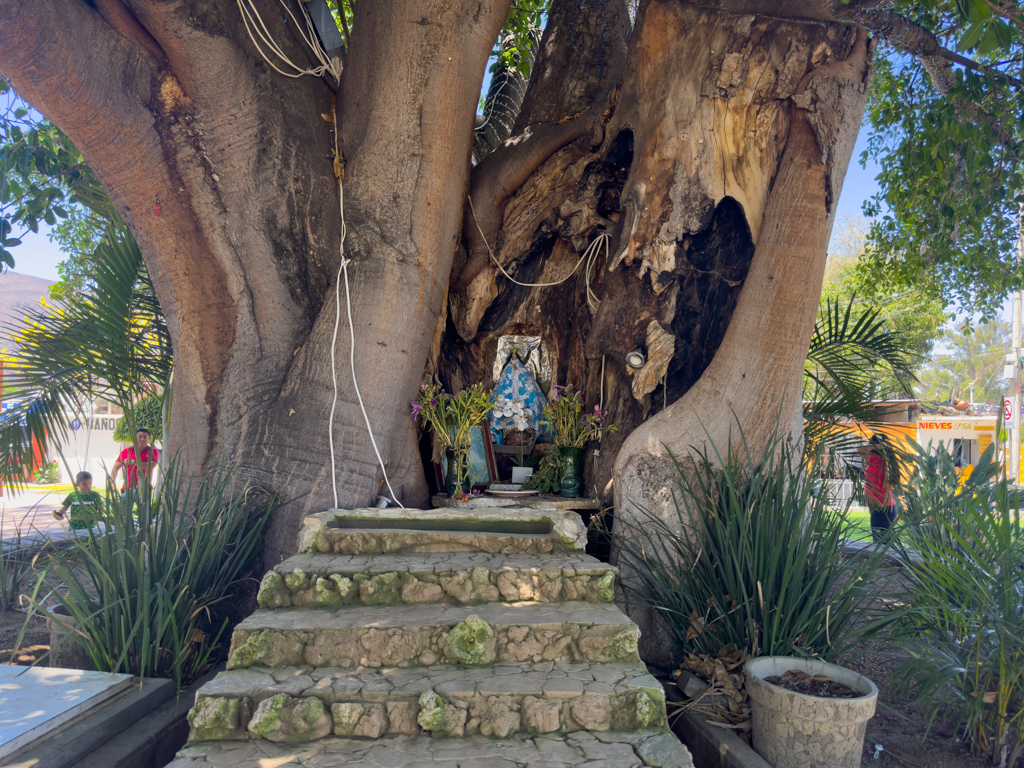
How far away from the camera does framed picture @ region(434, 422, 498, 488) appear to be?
4578mm

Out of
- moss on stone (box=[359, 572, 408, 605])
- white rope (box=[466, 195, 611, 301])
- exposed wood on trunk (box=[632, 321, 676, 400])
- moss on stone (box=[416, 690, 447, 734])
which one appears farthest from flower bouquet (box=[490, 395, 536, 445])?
moss on stone (box=[416, 690, 447, 734])

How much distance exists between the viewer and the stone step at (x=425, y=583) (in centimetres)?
277

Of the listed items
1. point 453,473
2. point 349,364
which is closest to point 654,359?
point 453,473

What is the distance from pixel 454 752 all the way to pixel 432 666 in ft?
1.33

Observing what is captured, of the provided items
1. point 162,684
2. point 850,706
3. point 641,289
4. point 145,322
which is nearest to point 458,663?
point 162,684

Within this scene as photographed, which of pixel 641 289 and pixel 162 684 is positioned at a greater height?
pixel 641 289

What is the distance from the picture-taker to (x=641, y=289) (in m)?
Result: 4.17

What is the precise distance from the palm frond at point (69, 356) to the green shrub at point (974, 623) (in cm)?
501

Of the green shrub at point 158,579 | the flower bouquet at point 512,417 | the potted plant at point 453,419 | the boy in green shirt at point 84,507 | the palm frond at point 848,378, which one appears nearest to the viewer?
the green shrub at point 158,579

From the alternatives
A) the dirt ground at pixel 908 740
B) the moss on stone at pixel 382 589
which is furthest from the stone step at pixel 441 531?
the dirt ground at pixel 908 740

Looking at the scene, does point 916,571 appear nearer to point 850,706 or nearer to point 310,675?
point 850,706

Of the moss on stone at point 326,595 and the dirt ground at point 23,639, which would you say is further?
the dirt ground at point 23,639

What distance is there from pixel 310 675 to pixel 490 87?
6217 millimetres

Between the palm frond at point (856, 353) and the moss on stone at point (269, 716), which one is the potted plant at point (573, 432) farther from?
the moss on stone at point (269, 716)
